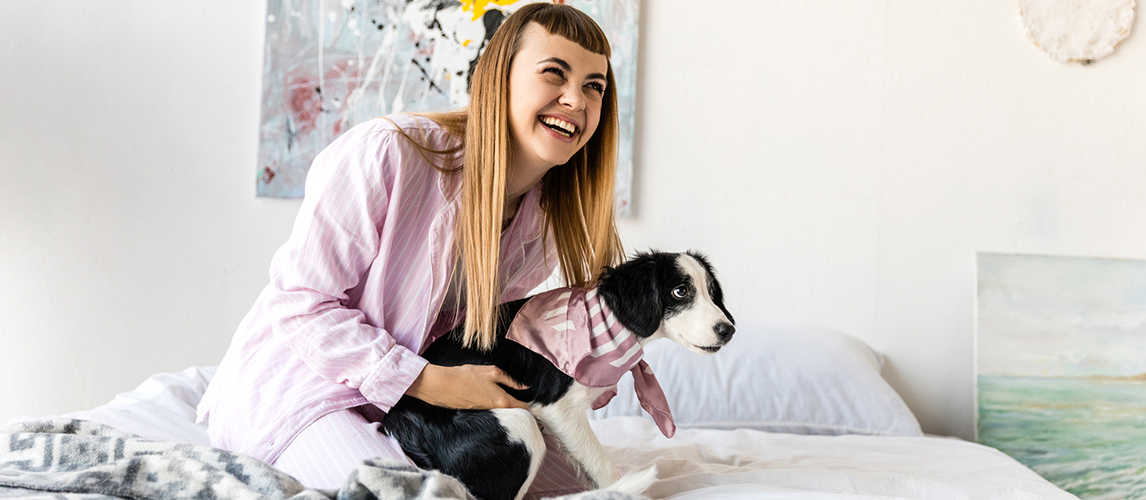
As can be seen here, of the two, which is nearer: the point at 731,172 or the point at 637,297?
the point at 637,297

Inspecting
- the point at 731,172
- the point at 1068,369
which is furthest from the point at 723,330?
the point at 1068,369

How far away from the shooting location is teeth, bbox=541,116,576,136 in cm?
102

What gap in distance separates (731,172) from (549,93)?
119 centimetres

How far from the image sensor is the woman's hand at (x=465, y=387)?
89 cm

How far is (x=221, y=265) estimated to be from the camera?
209 centimetres

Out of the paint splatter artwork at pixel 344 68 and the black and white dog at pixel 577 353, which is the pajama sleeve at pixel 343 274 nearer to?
the black and white dog at pixel 577 353

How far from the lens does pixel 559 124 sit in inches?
40.2

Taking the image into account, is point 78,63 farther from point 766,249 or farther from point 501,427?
point 766,249

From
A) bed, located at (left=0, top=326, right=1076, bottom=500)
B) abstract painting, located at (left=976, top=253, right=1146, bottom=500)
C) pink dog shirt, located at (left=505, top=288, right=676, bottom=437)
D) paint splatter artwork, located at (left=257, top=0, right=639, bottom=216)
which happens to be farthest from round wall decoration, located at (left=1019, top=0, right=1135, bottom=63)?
pink dog shirt, located at (left=505, top=288, right=676, bottom=437)

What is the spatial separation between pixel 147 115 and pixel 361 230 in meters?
1.52

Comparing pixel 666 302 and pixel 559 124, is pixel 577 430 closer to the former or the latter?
pixel 666 302

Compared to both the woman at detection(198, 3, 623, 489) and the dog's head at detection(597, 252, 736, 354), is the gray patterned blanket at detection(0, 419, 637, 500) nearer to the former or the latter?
the woman at detection(198, 3, 623, 489)

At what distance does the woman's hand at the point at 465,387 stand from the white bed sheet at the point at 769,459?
0.29 meters

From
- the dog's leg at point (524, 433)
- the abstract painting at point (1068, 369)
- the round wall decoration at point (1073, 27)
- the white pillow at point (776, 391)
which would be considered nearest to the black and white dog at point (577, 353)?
the dog's leg at point (524, 433)
